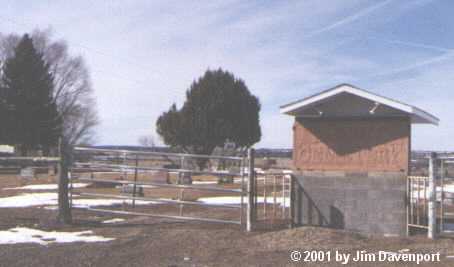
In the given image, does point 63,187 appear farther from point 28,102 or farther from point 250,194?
point 28,102

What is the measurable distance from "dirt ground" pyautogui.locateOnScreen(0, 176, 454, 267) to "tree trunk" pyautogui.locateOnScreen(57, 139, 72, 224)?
0.74 feet

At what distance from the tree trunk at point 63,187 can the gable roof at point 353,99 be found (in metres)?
4.45

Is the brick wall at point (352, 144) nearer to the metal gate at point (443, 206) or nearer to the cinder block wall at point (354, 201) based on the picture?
the cinder block wall at point (354, 201)

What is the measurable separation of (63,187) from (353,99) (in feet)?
19.7

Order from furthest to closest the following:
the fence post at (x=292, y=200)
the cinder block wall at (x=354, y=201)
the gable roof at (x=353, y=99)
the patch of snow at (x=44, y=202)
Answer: the patch of snow at (x=44, y=202) < the fence post at (x=292, y=200) < the cinder block wall at (x=354, y=201) < the gable roof at (x=353, y=99)

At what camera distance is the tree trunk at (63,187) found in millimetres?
11297

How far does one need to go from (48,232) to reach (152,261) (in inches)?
135

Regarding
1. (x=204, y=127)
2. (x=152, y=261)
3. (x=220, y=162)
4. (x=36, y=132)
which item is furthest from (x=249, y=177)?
(x=36, y=132)

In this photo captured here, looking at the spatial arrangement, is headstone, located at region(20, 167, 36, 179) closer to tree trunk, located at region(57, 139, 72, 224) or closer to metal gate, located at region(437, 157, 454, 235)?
tree trunk, located at region(57, 139, 72, 224)

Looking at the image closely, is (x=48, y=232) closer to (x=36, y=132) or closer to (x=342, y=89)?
(x=342, y=89)

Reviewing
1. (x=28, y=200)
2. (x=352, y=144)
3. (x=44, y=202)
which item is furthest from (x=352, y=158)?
(x=28, y=200)

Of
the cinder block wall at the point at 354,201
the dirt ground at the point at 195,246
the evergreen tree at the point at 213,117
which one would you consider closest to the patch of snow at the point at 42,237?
the dirt ground at the point at 195,246

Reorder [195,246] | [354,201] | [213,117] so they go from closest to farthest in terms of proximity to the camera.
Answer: [195,246]
[354,201]
[213,117]

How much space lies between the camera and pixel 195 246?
8.89 m
